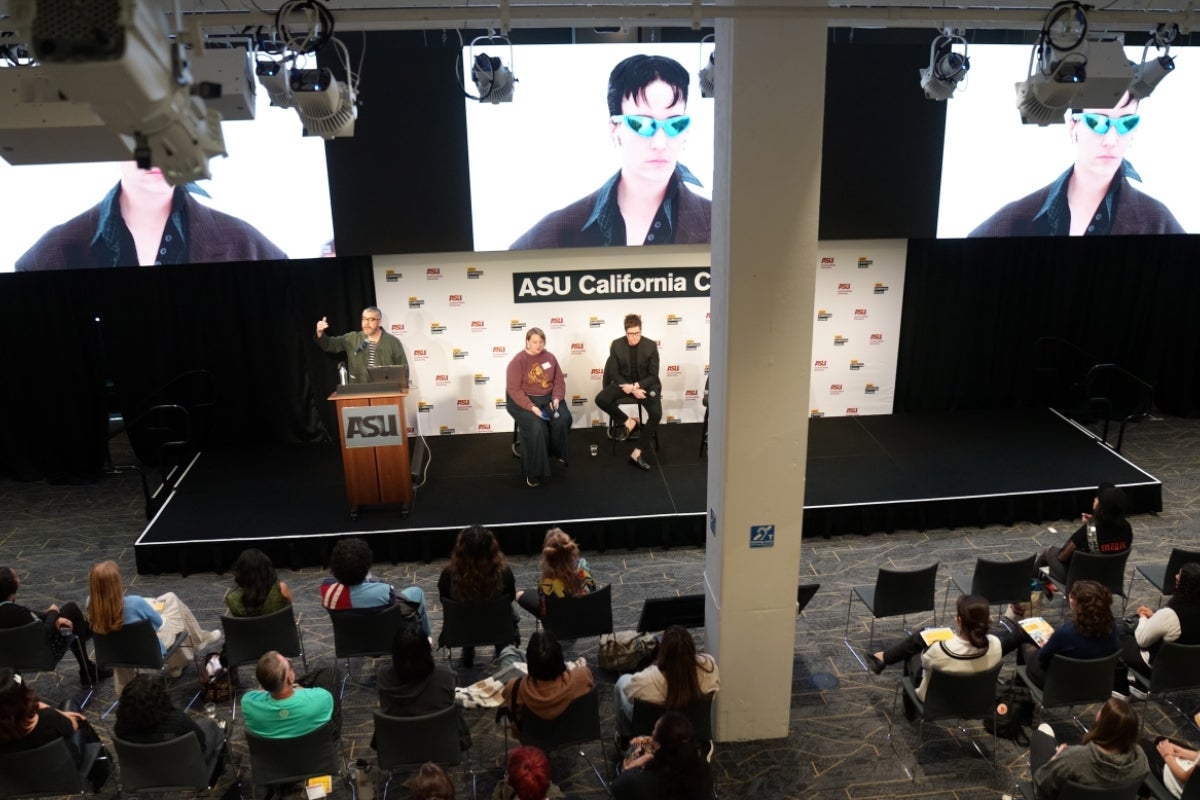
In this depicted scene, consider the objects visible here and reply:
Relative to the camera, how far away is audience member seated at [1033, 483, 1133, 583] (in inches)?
222

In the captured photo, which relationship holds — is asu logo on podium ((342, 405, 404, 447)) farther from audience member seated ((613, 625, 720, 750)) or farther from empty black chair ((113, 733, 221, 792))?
audience member seated ((613, 625, 720, 750))

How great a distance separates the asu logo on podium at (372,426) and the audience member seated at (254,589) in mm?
1955

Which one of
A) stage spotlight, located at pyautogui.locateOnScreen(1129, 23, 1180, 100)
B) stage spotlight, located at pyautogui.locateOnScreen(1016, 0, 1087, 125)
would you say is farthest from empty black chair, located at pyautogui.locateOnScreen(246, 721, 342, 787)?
stage spotlight, located at pyautogui.locateOnScreen(1129, 23, 1180, 100)

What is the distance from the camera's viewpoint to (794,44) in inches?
160

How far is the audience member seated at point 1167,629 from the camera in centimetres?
483

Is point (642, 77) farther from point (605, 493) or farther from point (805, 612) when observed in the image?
point (805, 612)

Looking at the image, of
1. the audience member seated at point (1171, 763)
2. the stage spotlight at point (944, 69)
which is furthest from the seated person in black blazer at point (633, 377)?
the audience member seated at point (1171, 763)

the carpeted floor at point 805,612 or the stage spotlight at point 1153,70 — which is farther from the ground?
the stage spotlight at point 1153,70

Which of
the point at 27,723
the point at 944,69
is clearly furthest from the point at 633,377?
the point at 27,723

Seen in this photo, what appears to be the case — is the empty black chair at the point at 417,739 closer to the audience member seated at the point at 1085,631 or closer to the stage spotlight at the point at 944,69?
the audience member seated at the point at 1085,631

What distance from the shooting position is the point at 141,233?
8.02 meters

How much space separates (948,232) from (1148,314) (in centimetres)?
275

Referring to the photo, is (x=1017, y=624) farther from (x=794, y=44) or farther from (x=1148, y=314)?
(x=1148, y=314)

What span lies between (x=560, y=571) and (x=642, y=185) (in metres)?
4.28
